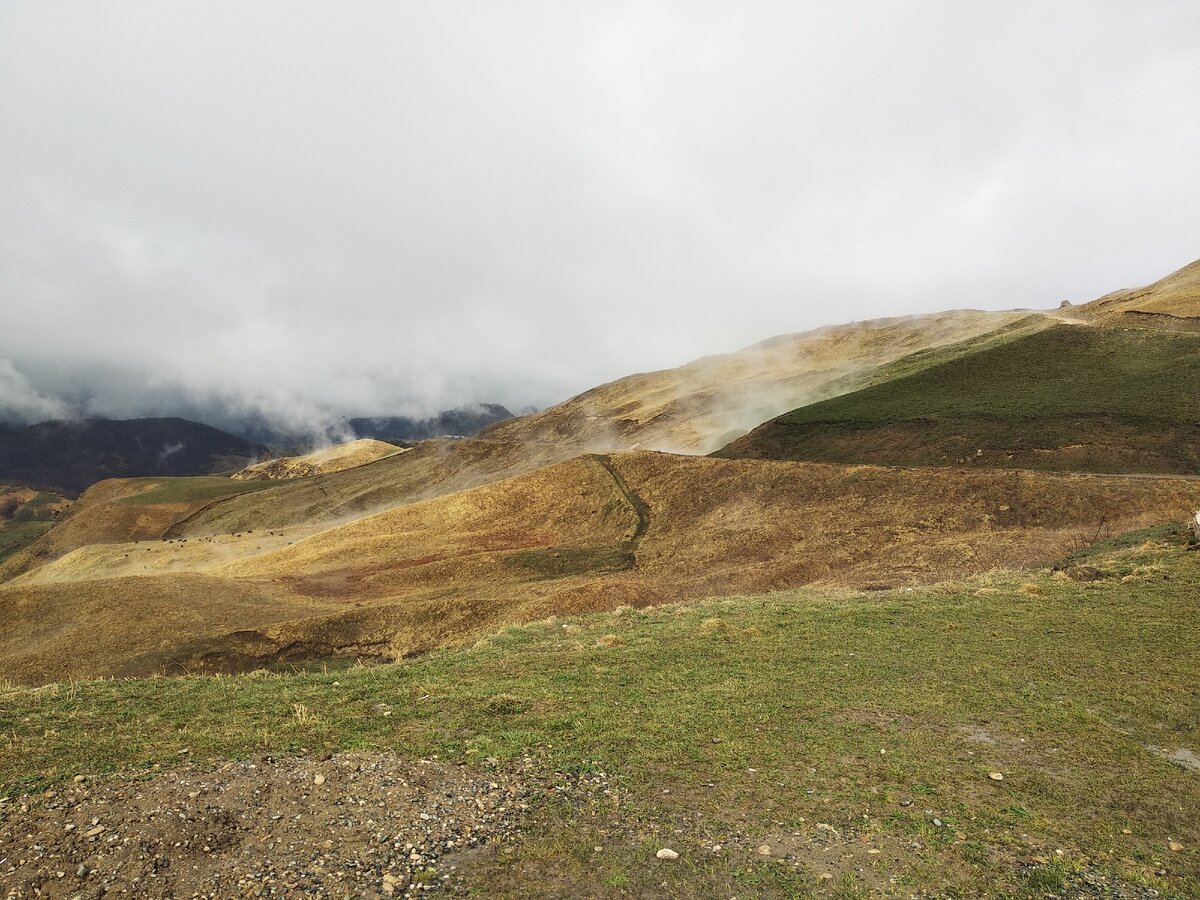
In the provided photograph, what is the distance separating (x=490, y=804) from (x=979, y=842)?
25.8 feet

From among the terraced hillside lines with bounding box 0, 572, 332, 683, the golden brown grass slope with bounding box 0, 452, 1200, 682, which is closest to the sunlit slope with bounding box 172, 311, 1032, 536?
the golden brown grass slope with bounding box 0, 452, 1200, 682

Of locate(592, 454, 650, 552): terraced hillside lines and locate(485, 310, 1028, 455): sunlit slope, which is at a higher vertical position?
locate(485, 310, 1028, 455): sunlit slope

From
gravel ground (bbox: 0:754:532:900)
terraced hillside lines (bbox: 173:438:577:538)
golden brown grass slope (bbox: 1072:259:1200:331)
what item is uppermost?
golden brown grass slope (bbox: 1072:259:1200:331)

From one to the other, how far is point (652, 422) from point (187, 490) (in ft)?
412

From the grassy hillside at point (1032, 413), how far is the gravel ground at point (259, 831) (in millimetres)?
63321

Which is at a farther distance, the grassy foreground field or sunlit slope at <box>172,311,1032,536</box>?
sunlit slope at <box>172,311,1032,536</box>

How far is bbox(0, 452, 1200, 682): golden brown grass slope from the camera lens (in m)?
39.2

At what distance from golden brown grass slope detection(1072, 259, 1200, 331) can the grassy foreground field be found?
3201 inches

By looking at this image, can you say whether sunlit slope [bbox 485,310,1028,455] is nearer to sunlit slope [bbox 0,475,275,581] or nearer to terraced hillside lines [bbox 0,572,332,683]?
terraced hillside lines [bbox 0,572,332,683]

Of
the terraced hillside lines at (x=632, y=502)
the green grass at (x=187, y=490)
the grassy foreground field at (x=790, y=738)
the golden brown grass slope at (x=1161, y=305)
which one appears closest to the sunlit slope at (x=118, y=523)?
the green grass at (x=187, y=490)

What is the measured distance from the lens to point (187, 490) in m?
164

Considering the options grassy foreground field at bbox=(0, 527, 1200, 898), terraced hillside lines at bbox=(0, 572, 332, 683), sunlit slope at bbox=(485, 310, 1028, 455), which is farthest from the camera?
sunlit slope at bbox=(485, 310, 1028, 455)

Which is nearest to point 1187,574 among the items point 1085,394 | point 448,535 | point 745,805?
point 745,805

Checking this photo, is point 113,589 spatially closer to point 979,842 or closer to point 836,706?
point 836,706
